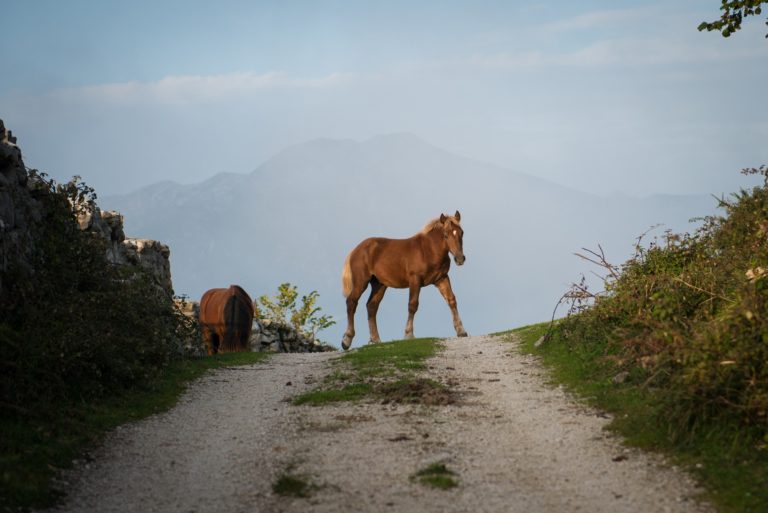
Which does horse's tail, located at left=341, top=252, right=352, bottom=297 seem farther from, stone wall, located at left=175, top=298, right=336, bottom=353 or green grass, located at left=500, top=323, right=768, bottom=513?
green grass, located at left=500, top=323, right=768, bottom=513

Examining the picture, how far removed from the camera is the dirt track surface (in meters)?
A: 8.72

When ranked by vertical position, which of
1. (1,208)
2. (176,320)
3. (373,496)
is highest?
(1,208)

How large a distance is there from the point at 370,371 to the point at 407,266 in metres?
8.66

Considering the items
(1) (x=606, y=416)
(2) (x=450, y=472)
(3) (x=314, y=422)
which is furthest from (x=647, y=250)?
(2) (x=450, y=472)

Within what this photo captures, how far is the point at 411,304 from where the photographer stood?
959 inches

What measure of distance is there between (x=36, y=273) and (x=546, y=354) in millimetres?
10269

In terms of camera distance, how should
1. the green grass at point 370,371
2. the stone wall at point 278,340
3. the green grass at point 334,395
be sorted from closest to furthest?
the green grass at point 334,395
the green grass at point 370,371
the stone wall at point 278,340

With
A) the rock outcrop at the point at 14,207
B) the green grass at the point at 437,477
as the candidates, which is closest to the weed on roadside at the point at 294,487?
the green grass at the point at 437,477

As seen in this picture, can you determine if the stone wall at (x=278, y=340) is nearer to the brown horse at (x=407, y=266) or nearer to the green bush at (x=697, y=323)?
the brown horse at (x=407, y=266)

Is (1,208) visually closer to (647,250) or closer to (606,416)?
(606,416)

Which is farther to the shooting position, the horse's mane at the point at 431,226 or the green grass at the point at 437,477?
the horse's mane at the point at 431,226

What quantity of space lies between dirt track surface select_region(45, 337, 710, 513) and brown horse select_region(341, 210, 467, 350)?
1003 centimetres

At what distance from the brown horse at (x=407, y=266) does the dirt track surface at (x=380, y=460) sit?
10029mm

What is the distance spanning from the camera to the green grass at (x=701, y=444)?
870 cm
